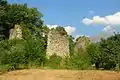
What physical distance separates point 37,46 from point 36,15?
17770mm

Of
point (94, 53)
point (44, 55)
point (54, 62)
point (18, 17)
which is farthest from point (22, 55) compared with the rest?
point (18, 17)

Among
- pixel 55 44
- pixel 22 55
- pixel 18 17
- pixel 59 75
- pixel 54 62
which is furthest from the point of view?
A: pixel 18 17

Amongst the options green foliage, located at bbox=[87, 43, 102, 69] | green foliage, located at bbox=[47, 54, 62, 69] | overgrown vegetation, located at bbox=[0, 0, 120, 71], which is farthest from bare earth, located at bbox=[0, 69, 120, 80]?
green foliage, located at bbox=[87, 43, 102, 69]

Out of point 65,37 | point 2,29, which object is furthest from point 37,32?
point 65,37

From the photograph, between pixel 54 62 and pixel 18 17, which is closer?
pixel 54 62

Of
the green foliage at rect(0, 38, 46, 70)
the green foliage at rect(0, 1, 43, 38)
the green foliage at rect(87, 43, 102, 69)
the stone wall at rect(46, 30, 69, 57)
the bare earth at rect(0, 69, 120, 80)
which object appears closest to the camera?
the bare earth at rect(0, 69, 120, 80)

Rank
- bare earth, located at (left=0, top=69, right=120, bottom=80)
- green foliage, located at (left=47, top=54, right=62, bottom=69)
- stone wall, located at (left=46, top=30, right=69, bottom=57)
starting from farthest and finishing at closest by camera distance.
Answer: stone wall, located at (left=46, top=30, right=69, bottom=57) < green foliage, located at (left=47, top=54, right=62, bottom=69) < bare earth, located at (left=0, top=69, right=120, bottom=80)

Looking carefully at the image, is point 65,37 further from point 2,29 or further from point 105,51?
point 2,29

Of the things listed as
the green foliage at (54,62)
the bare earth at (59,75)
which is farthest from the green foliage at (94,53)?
the bare earth at (59,75)

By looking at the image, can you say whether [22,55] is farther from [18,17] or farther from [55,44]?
[18,17]

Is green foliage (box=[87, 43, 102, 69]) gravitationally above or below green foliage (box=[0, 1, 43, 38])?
below

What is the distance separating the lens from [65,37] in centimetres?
2667

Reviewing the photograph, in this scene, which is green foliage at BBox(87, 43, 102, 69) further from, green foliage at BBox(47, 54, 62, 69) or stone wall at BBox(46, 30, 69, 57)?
stone wall at BBox(46, 30, 69, 57)

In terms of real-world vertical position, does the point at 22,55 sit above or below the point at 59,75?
above
